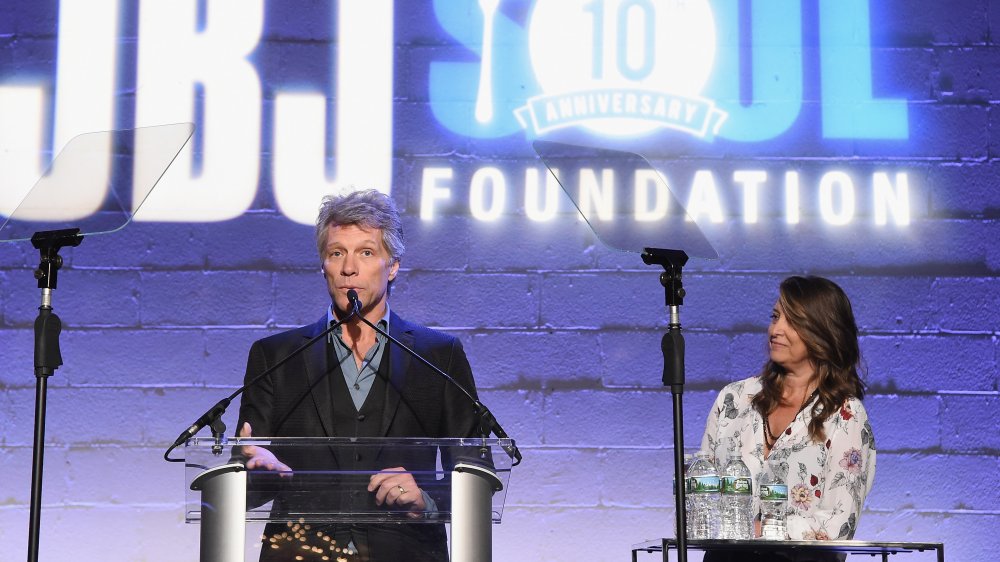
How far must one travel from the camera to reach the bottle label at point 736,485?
235 centimetres

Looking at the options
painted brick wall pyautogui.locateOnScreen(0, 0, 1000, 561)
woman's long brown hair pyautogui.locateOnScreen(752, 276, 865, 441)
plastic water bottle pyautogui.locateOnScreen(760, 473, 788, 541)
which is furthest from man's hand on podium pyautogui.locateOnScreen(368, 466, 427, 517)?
painted brick wall pyautogui.locateOnScreen(0, 0, 1000, 561)

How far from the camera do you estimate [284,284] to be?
10.5ft

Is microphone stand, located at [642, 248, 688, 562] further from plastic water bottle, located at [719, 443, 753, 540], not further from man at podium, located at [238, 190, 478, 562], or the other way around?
man at podium, located at [238, 190, 478, 562]

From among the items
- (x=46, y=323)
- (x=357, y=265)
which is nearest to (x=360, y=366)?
(x=357, y=265)

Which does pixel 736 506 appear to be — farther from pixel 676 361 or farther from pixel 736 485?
pixel 676 361

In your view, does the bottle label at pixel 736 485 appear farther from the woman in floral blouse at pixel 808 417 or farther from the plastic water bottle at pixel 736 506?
the woman in floral blouse at pixel 808 417

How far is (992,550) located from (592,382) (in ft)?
3.90

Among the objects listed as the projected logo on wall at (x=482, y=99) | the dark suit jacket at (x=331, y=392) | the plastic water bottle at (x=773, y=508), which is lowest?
the plastic water bottle at (x=773, y=508)

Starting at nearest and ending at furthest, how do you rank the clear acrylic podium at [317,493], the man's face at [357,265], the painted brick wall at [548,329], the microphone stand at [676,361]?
the clear acrylic podium at [317,493]
the microphone stand at [676,361]
the man's face at [357,265]
the painted brick wall at [548,329]

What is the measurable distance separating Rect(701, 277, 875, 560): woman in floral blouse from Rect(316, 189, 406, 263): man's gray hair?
90 cm

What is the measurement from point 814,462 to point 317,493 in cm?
124

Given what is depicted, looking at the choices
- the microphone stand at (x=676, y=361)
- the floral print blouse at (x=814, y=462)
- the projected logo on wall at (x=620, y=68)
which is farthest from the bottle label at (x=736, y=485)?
the projected logo on wall at (x=620, y=68)

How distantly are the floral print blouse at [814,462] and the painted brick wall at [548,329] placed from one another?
0.48 meters

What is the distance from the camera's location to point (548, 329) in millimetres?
3207
